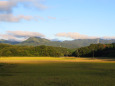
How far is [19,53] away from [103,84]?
576 feet

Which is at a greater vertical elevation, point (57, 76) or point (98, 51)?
point (98, 51)

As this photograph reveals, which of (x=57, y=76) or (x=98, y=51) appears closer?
(x=57, y=76)

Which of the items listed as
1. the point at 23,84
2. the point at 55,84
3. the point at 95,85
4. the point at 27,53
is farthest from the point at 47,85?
the point at 27,53

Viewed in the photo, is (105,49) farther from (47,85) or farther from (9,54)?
(47,85)

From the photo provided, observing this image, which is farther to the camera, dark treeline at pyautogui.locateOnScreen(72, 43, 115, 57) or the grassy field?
dark treeline at pyautogui.locateOnScreen(72, 43, 115, 57)

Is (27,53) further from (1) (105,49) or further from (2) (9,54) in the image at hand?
(1) (105,49)

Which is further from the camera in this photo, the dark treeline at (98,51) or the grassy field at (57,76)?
the dark treeline at (98,51)

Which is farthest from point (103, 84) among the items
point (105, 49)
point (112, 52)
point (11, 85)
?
point (105, 49)

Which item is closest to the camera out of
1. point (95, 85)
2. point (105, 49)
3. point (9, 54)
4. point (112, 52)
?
point (95, 85)

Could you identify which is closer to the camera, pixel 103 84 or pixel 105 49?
pixel 103 84

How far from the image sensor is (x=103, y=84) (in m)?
24.3

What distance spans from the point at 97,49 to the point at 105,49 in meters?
8.07

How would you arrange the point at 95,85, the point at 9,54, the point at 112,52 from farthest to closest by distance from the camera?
the point at 9,54 < the point at 112,52 < the point at 95,85

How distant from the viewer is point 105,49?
170 meters
